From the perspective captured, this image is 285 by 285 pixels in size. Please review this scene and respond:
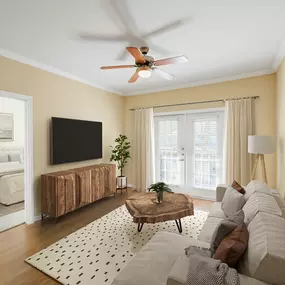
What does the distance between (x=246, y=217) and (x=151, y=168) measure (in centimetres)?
336

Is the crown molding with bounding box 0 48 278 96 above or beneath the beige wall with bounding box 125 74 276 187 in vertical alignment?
above

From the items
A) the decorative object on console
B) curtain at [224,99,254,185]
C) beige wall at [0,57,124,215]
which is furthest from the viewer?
curtain at [224,99,254,185]

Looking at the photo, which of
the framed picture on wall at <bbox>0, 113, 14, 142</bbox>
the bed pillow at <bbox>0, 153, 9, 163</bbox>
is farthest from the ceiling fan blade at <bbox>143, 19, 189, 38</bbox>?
the bed pillow at <bbox>0, 153, 9, 163</bbox>

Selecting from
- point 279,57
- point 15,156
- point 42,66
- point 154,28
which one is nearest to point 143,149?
point 42,66

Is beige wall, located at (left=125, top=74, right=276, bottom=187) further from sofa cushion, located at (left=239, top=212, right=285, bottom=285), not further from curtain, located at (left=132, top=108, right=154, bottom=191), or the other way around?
sofa cushion, located at (left=239, top=212, right=285, bottom=285)

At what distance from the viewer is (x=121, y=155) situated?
199 inches

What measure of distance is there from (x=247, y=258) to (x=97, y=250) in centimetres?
187

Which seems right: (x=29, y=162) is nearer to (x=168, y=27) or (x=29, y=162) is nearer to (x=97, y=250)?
(x=97, y=250)

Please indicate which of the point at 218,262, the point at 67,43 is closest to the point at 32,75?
the point at 67,43

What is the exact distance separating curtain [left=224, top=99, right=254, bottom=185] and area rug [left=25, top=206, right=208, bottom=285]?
135 cm

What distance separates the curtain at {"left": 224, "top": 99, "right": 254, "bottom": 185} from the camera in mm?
3896

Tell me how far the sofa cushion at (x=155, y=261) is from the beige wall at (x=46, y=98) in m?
2.64

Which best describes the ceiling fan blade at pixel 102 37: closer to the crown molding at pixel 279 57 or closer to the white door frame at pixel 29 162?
the white door frame at pixel 29 162

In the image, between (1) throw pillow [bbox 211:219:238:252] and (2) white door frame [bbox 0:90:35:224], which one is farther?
(2) white door frame [bbox 0:90:35:224]
